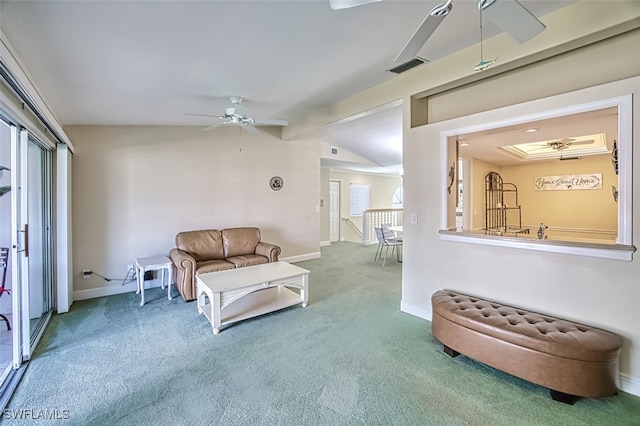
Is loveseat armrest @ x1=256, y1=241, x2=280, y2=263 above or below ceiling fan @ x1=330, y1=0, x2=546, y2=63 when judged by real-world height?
below

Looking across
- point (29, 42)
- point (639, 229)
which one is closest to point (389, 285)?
point (639, 229)

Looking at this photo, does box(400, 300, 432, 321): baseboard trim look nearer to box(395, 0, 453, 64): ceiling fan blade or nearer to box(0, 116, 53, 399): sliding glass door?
box(395, 0, 453, 64): ceiling fan blade

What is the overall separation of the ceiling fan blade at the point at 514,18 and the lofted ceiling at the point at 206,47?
66cm

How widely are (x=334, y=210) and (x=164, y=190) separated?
210 inches

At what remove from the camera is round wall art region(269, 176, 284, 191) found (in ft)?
19.3

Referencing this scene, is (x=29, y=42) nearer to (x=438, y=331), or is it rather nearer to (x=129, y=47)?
(x=129, y=47)

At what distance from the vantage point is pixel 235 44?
7.26 ft

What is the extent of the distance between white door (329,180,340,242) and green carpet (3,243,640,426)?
5588mm

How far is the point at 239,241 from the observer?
4.94 meters

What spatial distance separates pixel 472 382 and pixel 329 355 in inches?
44.0

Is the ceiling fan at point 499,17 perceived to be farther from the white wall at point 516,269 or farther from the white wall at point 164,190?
the white wall at point 164,190

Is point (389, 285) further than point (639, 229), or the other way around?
point (389, 285)

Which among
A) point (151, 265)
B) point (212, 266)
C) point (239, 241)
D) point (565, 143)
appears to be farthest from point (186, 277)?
point (565, 143)

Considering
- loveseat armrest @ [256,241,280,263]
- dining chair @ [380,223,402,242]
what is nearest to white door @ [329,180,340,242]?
dining chair @ [380,223,402,242]
